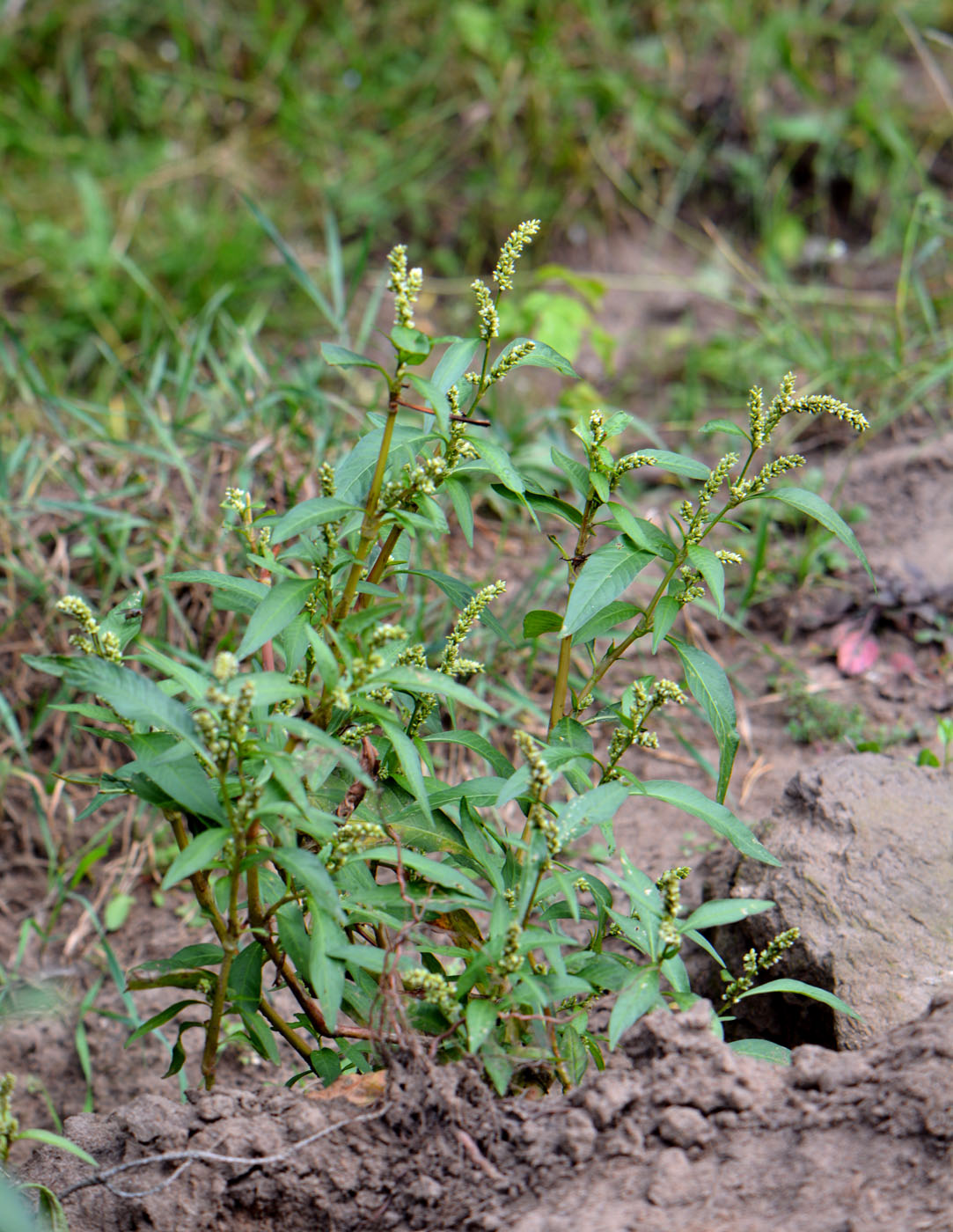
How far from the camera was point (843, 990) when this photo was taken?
5.85ft

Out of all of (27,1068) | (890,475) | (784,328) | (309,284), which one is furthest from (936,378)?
(27,1068)

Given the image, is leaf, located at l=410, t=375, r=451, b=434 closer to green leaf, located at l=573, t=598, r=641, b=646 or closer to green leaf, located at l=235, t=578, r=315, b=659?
green leaf, located at l=235, t=578, r=315, b=659

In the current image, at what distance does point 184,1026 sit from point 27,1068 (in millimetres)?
1010

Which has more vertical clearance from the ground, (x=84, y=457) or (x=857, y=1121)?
(x=84, y=457)

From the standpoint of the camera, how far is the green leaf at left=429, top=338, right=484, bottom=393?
1573 millimetres

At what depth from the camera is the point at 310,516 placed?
56.4 inches

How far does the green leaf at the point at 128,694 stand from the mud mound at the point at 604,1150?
549 mm

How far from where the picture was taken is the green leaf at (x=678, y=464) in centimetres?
159

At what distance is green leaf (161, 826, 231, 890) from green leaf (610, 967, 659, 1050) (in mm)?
528

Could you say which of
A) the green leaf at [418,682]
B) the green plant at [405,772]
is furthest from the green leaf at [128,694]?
the green leaf at [418,682]

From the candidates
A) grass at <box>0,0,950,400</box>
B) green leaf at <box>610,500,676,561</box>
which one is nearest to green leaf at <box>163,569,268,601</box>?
green leaf at <box>610,500,676,561</box>

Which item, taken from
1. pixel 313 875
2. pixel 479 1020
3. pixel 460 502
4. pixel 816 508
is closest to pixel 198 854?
pixel 313 875

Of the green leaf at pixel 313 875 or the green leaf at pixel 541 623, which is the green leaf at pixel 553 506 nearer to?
the green leaf at pixel 541 623

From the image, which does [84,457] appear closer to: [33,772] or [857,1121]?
[33,772]
